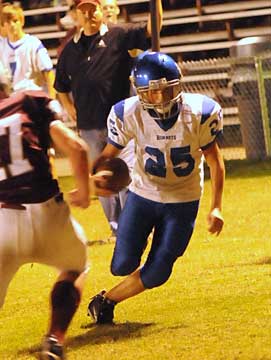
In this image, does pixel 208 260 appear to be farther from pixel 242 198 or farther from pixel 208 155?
pixel 242 198

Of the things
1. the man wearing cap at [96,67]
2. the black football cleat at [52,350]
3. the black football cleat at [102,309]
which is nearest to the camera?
the black football cleat at [52,350]

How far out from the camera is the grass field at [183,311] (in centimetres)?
567

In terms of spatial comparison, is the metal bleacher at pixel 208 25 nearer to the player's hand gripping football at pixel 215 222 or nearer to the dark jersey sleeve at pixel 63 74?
the dark jersey sleeve at pixel 63 74

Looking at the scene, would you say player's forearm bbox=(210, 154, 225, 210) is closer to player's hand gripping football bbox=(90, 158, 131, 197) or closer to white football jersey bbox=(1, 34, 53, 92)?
player's hand gripping football bbox=(90, 158, 131, 197)

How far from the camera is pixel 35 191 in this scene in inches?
197

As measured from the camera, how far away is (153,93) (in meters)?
5.85

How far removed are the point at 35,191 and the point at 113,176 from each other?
2.13ft

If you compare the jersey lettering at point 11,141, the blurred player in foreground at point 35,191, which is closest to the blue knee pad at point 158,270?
the blurred player in foreground at point 35,191

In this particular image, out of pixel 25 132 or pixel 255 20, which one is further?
pixel 255 20

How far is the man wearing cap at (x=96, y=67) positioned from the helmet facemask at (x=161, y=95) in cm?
291

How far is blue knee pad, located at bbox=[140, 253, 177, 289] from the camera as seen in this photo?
607 centimetres

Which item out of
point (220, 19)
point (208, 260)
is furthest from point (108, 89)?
point (220, 19)

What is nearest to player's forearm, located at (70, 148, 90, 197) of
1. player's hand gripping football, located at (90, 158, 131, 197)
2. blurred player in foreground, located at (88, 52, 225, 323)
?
player's hand gripping football, located at (90, 158, 131, 197)

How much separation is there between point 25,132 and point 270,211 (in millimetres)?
5526
